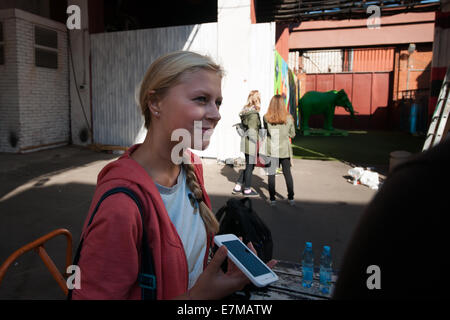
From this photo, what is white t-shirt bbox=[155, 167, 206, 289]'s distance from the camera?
1361mm

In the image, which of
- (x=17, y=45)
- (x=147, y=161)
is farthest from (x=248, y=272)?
(x=17, y=45)

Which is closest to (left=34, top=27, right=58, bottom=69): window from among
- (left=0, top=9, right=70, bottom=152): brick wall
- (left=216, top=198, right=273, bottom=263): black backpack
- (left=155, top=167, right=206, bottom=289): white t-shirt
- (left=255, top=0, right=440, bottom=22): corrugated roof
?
(left=0, top=9, right=70, bottom=152): brick wall

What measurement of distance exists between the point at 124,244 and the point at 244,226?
1.46 meters

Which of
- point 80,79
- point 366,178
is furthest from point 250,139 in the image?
point 80,79

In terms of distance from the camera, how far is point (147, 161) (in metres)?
1.37

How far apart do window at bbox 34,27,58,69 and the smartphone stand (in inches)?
426

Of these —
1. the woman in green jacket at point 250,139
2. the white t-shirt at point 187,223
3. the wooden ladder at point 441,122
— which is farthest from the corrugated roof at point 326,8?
the white t-shirt at point 187,223

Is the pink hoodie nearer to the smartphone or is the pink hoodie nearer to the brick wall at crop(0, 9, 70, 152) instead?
the smartphone

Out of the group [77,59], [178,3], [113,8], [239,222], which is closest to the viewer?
[239,222]

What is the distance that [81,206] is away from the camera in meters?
5.39

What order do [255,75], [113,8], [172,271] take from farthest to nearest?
1. [113,8]
2. [255,75]
3. [172,271]

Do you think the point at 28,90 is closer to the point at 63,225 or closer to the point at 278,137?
the point at 63,225

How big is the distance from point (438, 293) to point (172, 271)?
920 mm

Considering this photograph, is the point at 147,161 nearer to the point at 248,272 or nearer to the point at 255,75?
the point at 248,272
